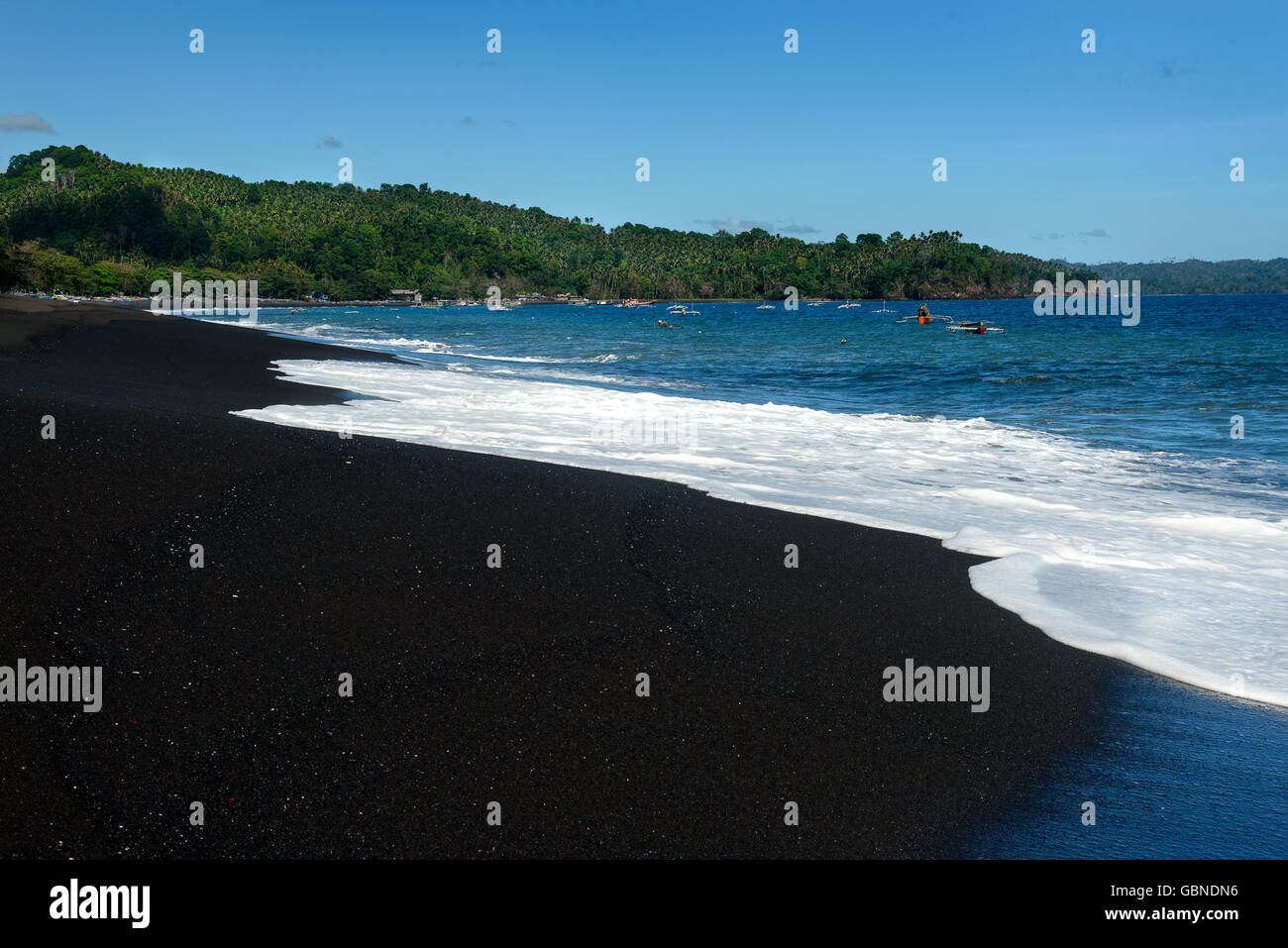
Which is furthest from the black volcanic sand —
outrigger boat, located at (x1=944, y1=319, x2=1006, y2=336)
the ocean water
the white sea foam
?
outrigger boat, located at (x1=944, y1=319, x2=1006, y2=336)

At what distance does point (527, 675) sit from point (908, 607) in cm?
307

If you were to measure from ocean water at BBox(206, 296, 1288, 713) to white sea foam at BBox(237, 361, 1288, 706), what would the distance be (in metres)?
0.03

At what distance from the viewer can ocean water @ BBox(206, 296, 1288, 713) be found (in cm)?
696

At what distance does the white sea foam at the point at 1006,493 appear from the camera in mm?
6598

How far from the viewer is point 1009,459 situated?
1428 centimetres

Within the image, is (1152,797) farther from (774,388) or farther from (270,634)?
(774,388)

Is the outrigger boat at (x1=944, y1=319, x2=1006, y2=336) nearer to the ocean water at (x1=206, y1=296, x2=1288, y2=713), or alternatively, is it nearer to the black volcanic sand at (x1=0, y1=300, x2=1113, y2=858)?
the ocean water at (x1=206, y1=296, x2=1288, y2=713)

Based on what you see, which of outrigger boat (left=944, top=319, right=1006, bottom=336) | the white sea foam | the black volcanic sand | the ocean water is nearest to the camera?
the black volcanic sand

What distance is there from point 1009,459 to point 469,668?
37.7ft

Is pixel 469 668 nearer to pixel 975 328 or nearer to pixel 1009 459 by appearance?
pixel 1009 459

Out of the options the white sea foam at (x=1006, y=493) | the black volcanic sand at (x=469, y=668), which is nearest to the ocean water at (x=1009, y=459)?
the white sea foam at (x=1006, y=493)

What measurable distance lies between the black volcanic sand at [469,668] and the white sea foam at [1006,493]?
76cm

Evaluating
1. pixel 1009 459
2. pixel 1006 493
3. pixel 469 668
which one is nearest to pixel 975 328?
pixel 1009 459

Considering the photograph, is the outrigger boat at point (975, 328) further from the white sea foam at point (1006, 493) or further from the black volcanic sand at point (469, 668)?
the black volcanic sand at point (469, 668)
